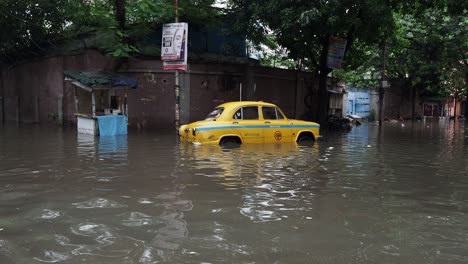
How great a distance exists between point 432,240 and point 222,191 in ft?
10.2

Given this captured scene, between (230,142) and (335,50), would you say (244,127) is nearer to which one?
(230,142)

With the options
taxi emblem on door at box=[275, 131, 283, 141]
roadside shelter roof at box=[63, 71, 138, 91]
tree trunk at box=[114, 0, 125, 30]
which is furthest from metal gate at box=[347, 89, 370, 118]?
taxi emblem on door at box=[275, 131, 283, 141]

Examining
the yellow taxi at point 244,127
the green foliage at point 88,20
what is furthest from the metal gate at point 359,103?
the yellow taxi at point 244,127

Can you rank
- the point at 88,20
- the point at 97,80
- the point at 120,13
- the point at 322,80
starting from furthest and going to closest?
the point at 322,80 < the point at 88,20 < the point at 120,13 < the point at 97,80

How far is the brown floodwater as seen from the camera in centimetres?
403

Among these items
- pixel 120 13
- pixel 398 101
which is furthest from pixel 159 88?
pixel 398 101

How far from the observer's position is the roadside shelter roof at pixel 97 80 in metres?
16.1

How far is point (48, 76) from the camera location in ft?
73.4

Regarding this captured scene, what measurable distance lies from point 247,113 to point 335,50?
346 inches

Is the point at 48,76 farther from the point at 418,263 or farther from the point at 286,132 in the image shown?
the point at 418,263

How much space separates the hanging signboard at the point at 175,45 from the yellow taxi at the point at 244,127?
8.18 feet

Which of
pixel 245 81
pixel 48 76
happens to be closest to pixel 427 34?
pixel 245 81

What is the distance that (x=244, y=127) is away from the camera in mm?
12531

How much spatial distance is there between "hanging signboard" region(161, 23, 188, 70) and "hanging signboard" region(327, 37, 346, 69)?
8186 mm
